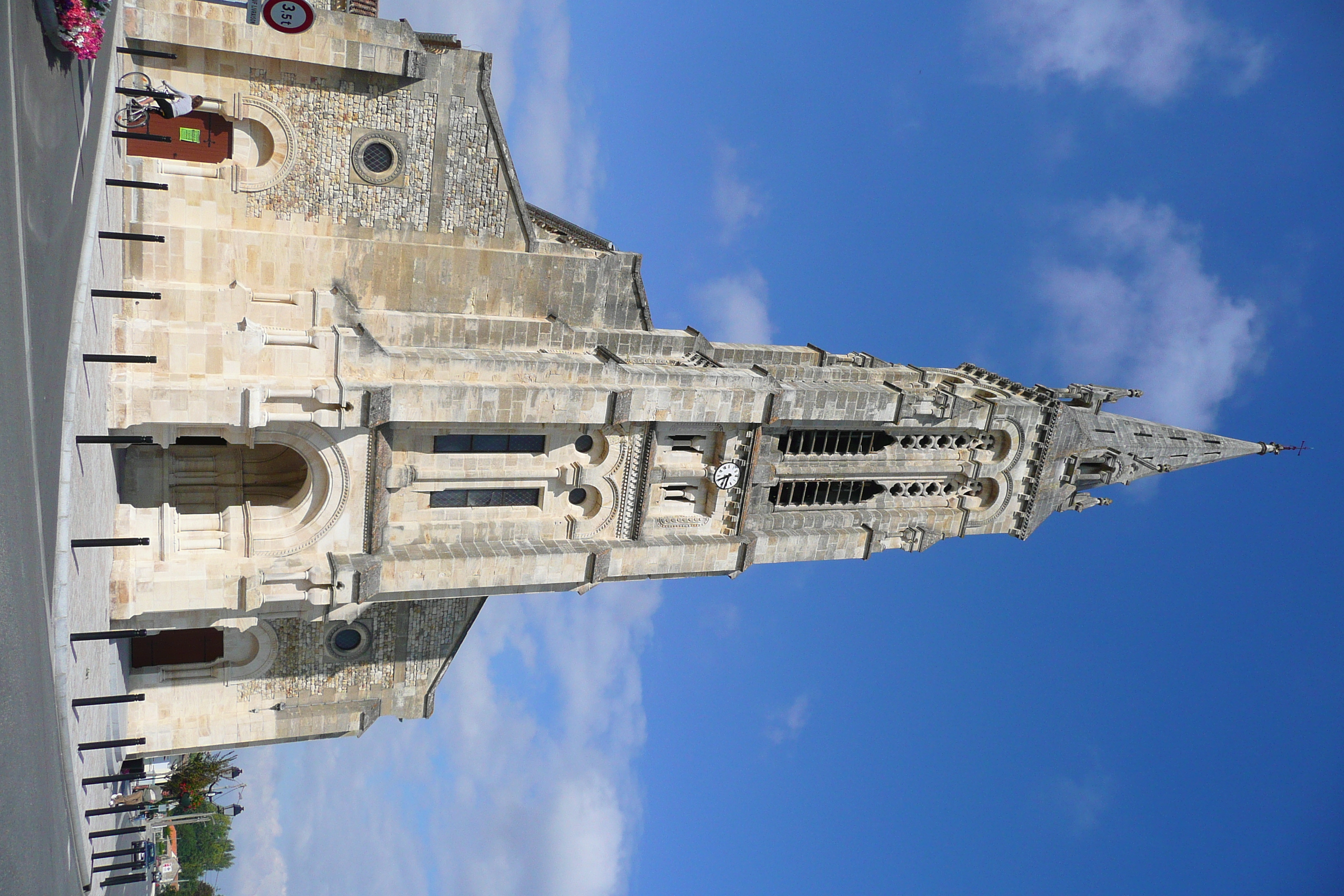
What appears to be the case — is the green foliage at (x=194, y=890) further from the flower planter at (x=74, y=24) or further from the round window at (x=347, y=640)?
the flower planter at (x=74, y=24)

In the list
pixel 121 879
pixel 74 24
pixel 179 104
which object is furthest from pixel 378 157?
pixel 121 879

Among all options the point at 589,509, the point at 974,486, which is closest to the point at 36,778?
the point at 589,509

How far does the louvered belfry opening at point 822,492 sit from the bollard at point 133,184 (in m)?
16.8

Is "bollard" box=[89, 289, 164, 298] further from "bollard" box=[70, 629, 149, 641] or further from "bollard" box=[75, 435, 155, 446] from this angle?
"bollard" box=[70, 629, 149, 641]

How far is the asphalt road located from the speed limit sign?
5.15 meters

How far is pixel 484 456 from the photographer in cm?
2353

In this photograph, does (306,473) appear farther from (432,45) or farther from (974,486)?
(974,486)

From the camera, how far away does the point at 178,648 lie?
25.4m

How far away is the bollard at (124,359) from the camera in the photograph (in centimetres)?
1655

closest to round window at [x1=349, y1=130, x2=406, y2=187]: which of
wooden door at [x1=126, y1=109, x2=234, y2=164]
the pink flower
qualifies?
wooden door at [x1=126, y1=109, x2=234, y2=164]

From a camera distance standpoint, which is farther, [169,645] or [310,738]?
[310,738]

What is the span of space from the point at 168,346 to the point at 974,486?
2260 centimetres

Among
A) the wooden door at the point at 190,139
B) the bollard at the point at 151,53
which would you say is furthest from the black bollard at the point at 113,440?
the bollard at the point at 151,53

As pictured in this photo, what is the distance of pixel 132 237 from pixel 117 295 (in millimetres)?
1292
